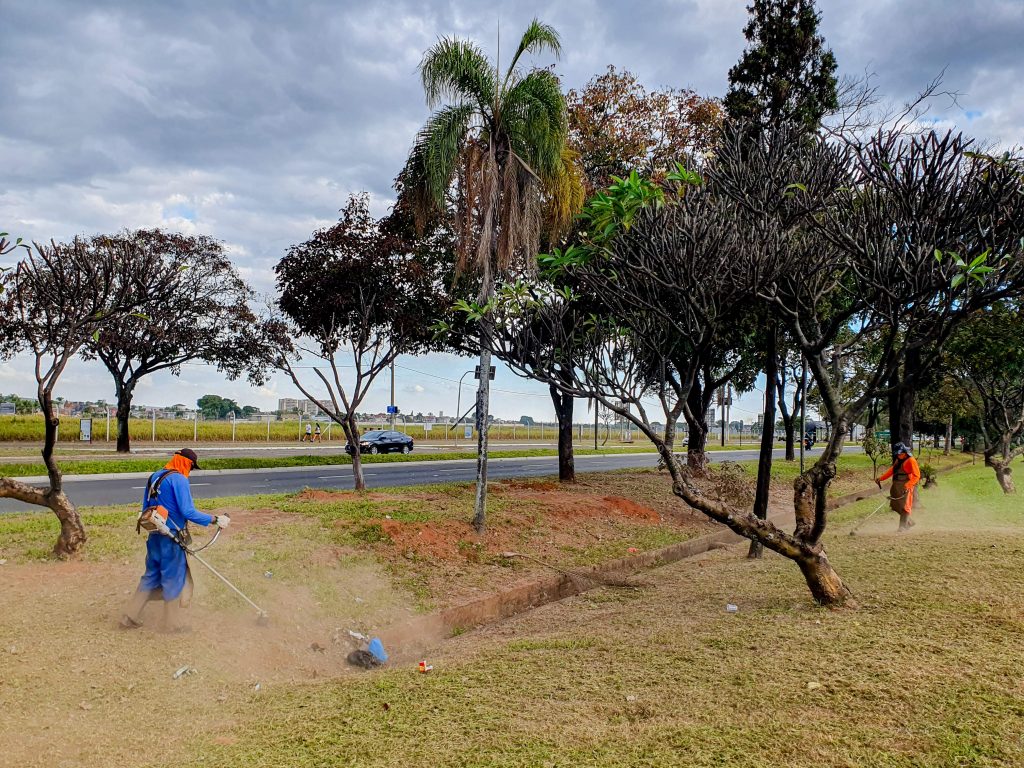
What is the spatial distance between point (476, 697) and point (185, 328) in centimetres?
2437

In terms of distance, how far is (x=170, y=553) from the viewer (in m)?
5.65

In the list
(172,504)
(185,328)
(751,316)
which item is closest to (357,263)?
(751,316)

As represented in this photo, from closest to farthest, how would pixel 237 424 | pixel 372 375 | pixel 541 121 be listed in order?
pixel 541 121, pixel 372 375, pixel 237 424

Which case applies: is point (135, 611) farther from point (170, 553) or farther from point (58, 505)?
point (58, 505)

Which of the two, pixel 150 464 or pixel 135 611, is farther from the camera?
pixel 150 464

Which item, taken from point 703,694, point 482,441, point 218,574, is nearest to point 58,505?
point 218,574

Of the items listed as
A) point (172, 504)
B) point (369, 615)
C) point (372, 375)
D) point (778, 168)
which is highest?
point (778, 168)

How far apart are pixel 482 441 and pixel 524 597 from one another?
2724mm

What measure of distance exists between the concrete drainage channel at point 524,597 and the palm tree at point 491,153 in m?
1.75

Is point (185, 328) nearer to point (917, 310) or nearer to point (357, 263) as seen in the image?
point (357, 263)

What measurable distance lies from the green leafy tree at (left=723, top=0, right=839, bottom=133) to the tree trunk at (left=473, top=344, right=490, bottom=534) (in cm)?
710

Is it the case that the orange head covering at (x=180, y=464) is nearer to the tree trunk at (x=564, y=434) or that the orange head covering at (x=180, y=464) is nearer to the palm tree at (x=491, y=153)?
the palm tree at (x=491, y=153)

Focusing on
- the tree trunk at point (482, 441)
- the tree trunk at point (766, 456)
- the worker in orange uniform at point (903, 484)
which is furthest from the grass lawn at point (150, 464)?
the worker in orange uniform at point (903, 484)

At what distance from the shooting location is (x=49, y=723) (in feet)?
13.5
